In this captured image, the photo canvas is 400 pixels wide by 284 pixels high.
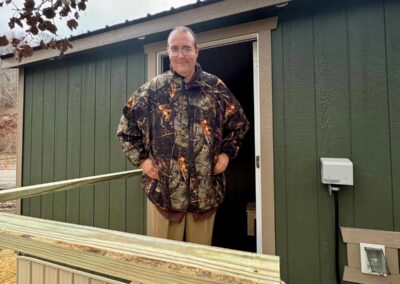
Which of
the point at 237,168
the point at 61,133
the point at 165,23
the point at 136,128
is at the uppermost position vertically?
the point at 165,23

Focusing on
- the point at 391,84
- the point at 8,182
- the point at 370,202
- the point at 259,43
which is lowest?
the point at 8,182

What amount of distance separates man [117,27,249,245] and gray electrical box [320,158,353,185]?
765mm

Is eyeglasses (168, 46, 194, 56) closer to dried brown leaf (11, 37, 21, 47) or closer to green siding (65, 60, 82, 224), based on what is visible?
dried brown leaf (11, 37, 21, 47)

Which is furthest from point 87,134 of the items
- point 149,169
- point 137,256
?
point 137,256

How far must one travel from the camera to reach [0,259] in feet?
11.7

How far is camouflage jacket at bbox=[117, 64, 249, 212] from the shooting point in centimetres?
130

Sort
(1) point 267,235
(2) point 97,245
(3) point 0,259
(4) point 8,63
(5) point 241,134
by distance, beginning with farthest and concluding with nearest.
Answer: (3) point 0,259, (4) point 8,63, (1) point 267,235, (5) point 241,134, (2) point 97,245

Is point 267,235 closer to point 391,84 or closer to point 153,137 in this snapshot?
point 153,137

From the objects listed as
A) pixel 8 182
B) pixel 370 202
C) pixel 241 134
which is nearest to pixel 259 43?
pixel 241 134

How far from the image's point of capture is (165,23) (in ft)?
7.30

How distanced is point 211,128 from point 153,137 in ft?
1.06

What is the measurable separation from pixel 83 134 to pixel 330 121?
8.35ft

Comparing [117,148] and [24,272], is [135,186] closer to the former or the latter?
[117,148]

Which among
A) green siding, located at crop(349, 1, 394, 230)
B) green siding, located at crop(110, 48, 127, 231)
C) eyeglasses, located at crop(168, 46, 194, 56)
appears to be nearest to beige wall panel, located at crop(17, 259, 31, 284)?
green siding, located at crop(110, 48, 127, 231)
